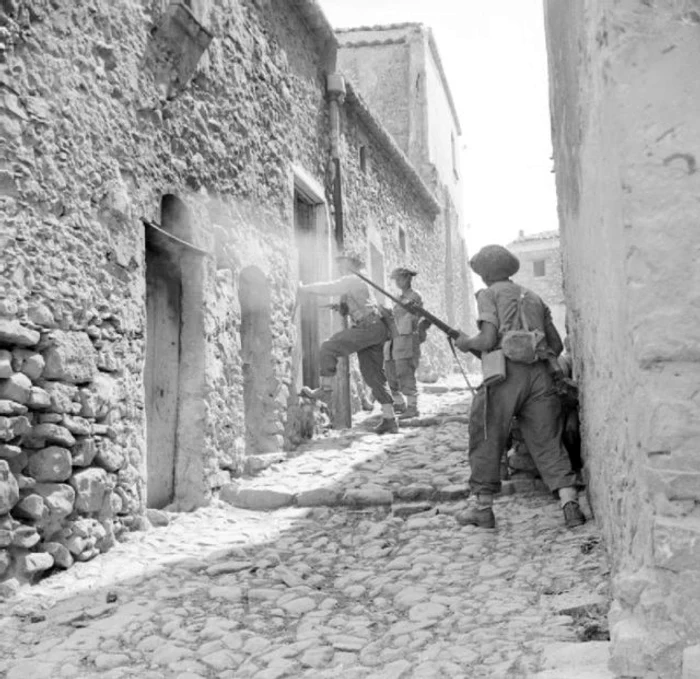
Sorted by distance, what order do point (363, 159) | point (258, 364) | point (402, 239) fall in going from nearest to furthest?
point (258, 364)
point (363, 159)
point (402, 239)

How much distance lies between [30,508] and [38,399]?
→ 20.6 inches

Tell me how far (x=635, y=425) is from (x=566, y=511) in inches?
81.7

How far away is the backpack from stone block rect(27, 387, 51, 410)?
234cm

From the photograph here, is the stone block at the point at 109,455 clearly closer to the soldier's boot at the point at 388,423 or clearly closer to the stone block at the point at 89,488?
the stone block at the point at 89,488

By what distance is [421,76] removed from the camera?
55.0 ft

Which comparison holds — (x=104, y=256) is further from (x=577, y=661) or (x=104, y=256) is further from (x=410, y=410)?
(x=410, y=410)

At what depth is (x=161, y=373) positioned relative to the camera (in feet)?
18.3

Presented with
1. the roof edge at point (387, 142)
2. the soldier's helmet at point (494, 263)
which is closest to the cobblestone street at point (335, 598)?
the soldier's helmet at point (494, 263)

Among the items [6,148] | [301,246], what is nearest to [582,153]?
[6,148]

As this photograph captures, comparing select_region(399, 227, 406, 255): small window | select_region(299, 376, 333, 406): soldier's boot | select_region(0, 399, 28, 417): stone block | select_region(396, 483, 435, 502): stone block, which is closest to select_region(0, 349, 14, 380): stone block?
select_region(0, 399, 28, 417): stone block

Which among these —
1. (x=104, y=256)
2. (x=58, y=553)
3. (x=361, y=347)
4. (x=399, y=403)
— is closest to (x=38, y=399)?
(x=58, y=553)

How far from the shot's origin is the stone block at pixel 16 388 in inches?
150

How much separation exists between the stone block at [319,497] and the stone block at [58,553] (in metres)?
1.76

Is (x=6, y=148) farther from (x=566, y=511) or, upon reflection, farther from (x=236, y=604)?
(x=566, y=511)
